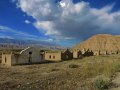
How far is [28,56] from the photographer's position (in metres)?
40.9

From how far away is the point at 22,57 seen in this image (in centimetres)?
3969

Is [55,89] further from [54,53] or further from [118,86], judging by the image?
[54,53]

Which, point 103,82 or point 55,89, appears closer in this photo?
point 103,82

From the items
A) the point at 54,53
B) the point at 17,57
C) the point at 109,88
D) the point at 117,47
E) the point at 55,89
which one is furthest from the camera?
the point at 117,47

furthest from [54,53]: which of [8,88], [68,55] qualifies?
[8,88]

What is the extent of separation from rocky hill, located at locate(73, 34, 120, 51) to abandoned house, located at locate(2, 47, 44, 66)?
339 feet

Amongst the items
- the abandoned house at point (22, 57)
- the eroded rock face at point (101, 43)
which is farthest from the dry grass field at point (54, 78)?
the eroded rock face at point (101, 43)

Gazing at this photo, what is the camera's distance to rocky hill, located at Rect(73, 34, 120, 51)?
14550 cm

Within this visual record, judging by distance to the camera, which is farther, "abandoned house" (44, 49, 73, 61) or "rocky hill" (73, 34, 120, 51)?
"rocky hill" (73, 34, 120, 51)

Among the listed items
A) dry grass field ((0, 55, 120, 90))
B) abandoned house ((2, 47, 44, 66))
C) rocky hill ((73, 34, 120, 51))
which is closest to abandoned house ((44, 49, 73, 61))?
abandoned house ((2, 47, 44, 66))

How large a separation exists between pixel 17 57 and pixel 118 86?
1018 inches

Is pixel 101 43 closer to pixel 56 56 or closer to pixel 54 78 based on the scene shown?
pixel 56 56

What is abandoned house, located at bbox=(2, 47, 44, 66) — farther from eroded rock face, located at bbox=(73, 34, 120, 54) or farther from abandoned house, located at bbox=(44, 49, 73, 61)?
eroded rock face, located at bbox=(73, 34, 120, 54)

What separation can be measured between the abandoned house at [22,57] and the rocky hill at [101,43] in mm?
103321
